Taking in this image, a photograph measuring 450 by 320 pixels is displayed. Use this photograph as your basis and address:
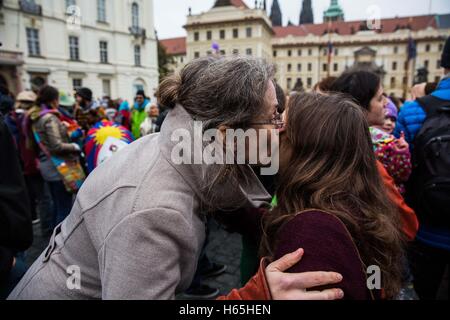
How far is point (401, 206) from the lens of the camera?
177 centimetres

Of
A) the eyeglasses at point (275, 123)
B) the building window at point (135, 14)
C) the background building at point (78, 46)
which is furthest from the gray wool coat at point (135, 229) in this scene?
the building window at point (135, 14)

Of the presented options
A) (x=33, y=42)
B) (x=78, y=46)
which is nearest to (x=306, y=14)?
(x=78, y=46)

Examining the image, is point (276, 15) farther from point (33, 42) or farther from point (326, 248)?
point (326, 248)

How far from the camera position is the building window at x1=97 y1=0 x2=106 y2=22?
22.2 meters

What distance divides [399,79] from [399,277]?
59.7 m

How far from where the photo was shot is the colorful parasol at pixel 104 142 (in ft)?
8.84

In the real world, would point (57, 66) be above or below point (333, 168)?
above

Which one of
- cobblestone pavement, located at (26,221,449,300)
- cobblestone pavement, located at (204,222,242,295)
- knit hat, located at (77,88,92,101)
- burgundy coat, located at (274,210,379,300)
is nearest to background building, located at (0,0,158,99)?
knit hat, located at (77,88,92,101)

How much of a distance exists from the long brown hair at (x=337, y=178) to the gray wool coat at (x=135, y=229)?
8.1 inches

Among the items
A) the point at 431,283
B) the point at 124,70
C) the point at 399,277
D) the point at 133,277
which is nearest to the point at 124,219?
the point at 133,277

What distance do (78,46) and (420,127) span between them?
2629 centimetres

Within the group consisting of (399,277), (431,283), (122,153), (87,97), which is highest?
(87,97)

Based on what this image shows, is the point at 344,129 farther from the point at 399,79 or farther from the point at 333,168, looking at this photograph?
the point at 399,79

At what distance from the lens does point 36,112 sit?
12.0 feet
